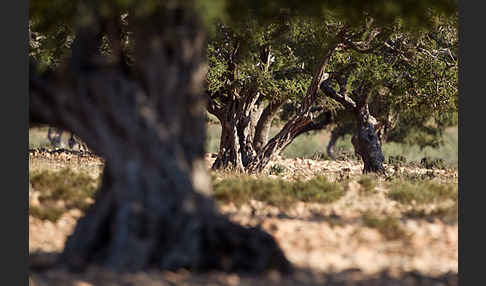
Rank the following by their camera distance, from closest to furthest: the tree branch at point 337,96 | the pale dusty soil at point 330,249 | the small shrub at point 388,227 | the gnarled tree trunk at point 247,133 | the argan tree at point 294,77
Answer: the pale dusty soil at point 330,249, the small shrub at point 388,227, the argan tree at point 294,77, the gnarled tree trunk at point 247,133, the tree branch at point 337,96

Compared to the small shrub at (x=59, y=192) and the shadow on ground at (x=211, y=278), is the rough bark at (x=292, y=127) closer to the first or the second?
the small shrub at (x=59, y=192)

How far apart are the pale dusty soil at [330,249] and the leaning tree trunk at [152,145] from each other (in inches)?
9.6

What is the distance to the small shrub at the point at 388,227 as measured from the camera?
8.72 meters

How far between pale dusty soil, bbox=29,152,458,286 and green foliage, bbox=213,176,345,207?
7.2 inches

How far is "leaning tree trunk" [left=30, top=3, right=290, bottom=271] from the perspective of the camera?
20.1 feet

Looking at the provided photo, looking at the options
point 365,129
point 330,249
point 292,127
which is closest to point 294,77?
point 292,127

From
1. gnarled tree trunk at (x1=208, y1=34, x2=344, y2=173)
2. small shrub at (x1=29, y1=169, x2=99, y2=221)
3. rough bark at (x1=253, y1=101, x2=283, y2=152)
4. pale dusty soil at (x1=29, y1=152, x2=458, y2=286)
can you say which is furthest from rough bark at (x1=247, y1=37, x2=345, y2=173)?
small shrub at (x1=29, y1=169, x2=99, y2=221)

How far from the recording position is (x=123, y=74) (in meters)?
6.31

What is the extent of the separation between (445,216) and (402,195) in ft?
5.58

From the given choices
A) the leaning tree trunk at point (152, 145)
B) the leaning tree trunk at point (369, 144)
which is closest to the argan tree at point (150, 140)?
the leaning tree trunk at point (152, 145)

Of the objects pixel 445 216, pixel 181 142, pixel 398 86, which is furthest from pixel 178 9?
pixel 398 86

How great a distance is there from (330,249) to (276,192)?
3319 mm

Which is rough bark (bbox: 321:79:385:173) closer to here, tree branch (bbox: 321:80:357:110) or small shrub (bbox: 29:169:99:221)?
tree branch (bbox: 321:80:357:110)

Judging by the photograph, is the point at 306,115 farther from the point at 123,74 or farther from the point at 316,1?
the point at 123,74
